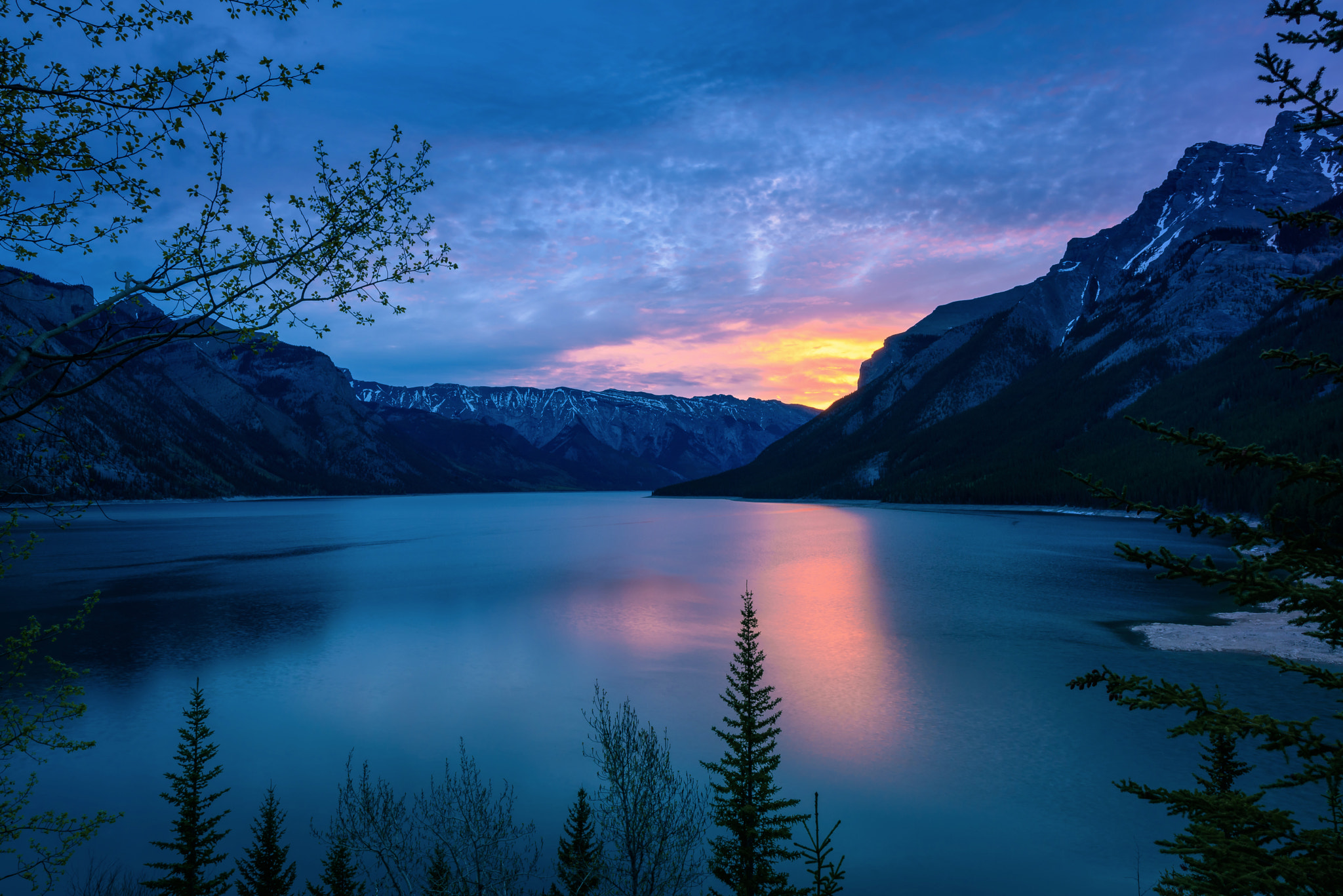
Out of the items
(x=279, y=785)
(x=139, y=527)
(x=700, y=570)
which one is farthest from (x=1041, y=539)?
(x=139, y=527)

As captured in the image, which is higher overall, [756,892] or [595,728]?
[756,892]

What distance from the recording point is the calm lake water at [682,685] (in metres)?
23.5

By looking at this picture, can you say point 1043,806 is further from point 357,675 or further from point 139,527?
point 139,527

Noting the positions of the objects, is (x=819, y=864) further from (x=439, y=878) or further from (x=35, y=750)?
(x=35, y=750)

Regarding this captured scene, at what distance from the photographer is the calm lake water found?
2347 centimetres

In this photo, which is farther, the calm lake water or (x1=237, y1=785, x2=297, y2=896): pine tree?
the calm lake water

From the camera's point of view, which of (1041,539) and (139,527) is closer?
(1041,539)

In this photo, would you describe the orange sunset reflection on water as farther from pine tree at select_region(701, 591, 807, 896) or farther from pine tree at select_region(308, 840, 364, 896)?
pine tree at select_region(308, 840, 364, 896)

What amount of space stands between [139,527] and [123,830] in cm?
16098

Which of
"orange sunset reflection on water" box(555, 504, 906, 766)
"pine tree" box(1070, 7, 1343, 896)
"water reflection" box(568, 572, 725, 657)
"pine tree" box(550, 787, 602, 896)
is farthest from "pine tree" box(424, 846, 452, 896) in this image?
"water reflection" box(568, 572, 725, 657)

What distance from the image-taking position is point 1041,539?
377 ft

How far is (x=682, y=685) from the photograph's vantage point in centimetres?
3872

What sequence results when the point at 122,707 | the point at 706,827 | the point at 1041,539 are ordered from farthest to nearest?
the point at 1041,539 < the point at 122,707 < the point at 706,827

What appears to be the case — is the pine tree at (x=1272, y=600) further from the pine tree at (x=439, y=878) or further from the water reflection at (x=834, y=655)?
the water reflection at (x=834, y=655)
